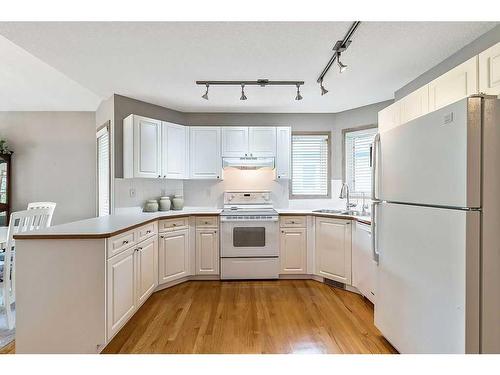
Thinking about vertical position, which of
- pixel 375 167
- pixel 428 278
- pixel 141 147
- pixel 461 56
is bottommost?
pixel 428 278

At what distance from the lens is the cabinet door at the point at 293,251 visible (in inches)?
131

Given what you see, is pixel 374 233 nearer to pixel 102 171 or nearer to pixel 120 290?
pixel 120 290

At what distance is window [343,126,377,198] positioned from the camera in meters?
3.56

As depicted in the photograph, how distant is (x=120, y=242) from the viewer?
6.77 feet

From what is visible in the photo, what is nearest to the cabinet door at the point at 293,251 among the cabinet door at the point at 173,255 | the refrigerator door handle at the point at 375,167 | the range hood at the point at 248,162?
the range hood at the point at 248,162

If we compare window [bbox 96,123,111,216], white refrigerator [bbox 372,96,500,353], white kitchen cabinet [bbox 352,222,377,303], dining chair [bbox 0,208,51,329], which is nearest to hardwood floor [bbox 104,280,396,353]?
white kitchen cabinet [bbox 352,222,377,303]

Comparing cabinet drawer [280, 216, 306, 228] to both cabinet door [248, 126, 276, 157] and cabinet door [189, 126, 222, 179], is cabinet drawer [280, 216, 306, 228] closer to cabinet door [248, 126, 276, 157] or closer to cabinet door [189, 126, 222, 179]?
cabinet door [248, 126, 276, 157]

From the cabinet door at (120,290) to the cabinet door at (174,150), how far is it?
4.51 feet

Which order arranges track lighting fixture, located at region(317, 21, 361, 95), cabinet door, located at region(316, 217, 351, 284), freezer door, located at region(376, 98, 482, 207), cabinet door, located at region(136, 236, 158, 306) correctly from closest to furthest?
freezer door, located at region(376, 98, 482, 207) < track lighting fixture, located at region(317, 21, 361, 95) < cabinet door, located at region(136, 236, 158, 306) < cabinet door, located at region(316, 217, 351, 284)

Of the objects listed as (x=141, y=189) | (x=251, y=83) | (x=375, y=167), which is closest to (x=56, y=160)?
(x=141, y=189)

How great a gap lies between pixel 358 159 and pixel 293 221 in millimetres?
1357

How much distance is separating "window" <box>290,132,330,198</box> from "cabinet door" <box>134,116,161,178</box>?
6.50 ft

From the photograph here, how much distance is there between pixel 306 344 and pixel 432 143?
1648mm
